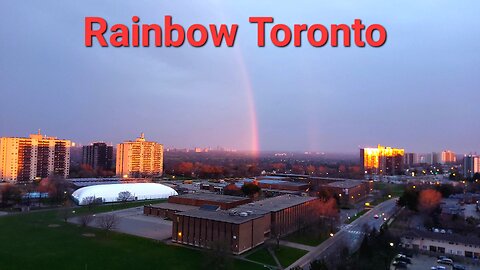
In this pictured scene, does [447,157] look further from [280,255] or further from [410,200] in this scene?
[280,255]

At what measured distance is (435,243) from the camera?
15453 mm

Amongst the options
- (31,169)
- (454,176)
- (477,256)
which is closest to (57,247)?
(477,256)

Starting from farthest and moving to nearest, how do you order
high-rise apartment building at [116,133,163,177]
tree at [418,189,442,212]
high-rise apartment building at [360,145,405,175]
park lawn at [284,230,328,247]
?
high-rise apartment building at [360,145,405,175]
high-rise apartment building at [116,133,163,177]
tree at [418,189,442,212]
park lawn at [284,230,328,247]

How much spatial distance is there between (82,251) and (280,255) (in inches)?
290

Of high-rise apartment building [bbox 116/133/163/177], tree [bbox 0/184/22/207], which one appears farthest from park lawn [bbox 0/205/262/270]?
high-rise apartment building [bbox 116/133/163/177]

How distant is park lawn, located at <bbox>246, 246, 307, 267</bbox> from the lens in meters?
13.1

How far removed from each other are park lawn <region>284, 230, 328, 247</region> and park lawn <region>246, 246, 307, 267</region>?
1.30 meters

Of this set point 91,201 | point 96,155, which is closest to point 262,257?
point 91,201

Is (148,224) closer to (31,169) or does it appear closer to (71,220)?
(71,220)

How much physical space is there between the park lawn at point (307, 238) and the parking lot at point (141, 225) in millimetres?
5584

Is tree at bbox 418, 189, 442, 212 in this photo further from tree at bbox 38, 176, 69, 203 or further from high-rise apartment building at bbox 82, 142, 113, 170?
high-rise apartment building at bbox 82, 142, 113, 170

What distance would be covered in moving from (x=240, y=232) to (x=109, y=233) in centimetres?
632

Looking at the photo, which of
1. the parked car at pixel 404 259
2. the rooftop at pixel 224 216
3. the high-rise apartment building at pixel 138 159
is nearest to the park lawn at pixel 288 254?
the rooftop at pixel 224 216

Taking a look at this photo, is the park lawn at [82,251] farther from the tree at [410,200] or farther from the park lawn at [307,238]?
the tree at [410,200]
